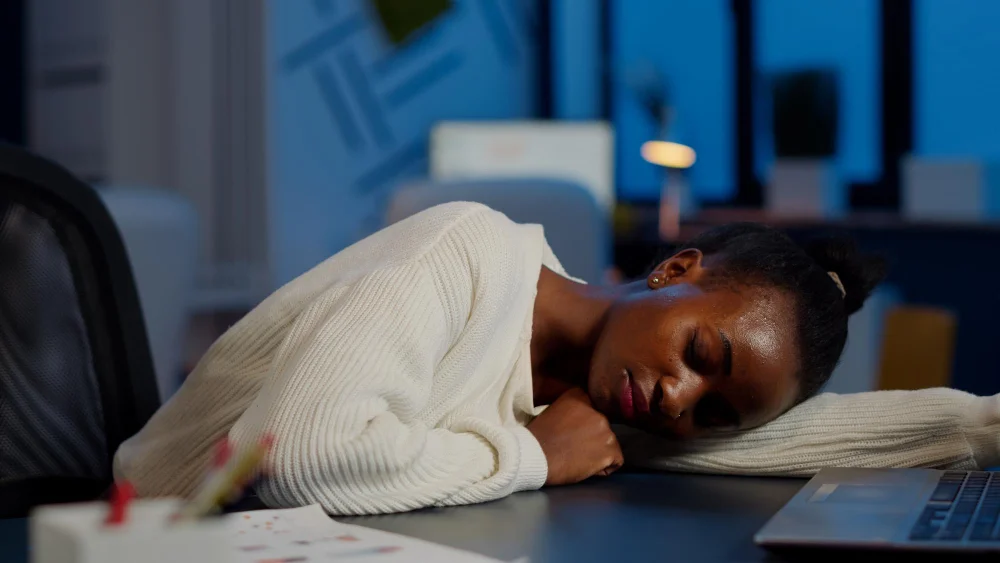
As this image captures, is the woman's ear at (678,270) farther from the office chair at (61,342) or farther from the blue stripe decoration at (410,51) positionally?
the blue stripe decoration at (410,51)

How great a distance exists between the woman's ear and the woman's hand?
0.14 metres

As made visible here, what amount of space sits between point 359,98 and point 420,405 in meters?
3.59

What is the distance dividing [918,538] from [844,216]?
11.1 ft

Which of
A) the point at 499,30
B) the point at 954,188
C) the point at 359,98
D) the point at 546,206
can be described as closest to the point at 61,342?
→ the point at 546,206

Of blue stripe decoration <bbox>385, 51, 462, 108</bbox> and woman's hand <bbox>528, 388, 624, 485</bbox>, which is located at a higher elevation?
blue stripe decoration <bbox>385, 51, 462, 108</bbox>

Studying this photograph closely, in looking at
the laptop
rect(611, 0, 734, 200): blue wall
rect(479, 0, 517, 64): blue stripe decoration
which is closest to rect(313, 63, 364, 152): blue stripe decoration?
rect(479, 0, 517, 64): blue stripe decoration

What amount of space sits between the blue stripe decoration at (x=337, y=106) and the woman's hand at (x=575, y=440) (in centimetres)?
A: 329

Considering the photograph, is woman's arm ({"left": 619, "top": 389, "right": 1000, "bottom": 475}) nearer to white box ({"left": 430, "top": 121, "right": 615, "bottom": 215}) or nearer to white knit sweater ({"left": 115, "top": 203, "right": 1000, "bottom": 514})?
white knit sweater ({"left": 115, "top": 203, "right": 1000, "bottom": 514})

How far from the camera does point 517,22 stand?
502 centimetres

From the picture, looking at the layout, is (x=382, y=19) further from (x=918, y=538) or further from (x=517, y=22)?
(x=918, y=538)

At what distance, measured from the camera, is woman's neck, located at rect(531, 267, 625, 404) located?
124 cm

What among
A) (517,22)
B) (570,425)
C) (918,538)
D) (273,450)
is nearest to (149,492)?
(273,450)

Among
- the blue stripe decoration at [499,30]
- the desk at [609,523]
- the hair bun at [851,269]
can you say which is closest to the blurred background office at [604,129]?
the blue stripe decoration at [499,30]

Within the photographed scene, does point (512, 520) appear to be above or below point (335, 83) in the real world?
below
